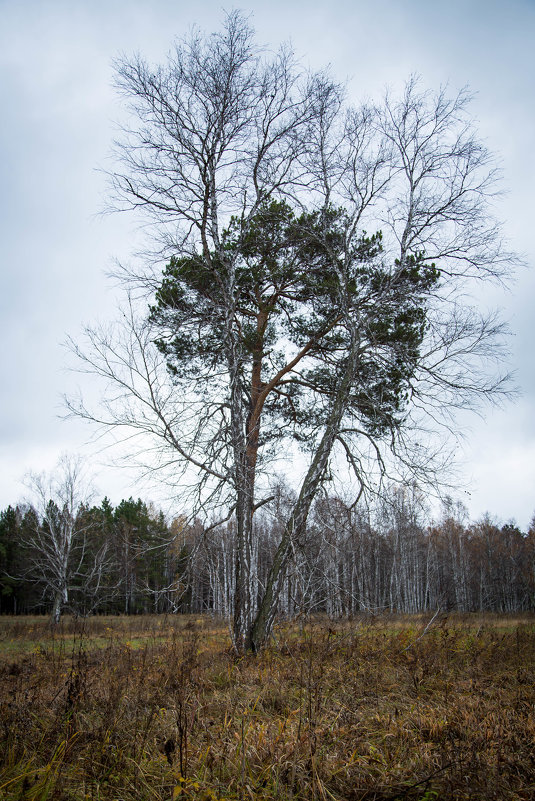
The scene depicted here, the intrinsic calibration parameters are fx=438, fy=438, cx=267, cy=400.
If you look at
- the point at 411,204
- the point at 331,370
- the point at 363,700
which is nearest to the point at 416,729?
the point at 363,700

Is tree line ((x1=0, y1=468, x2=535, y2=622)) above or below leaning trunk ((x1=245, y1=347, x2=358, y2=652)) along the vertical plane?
below

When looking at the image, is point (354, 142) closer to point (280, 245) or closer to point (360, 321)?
point (280, 245)

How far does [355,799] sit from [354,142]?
9.16 meters

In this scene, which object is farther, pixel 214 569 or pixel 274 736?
pixel 214 569

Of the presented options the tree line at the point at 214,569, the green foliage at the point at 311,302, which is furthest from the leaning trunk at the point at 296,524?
the tree line at the point at 214,569

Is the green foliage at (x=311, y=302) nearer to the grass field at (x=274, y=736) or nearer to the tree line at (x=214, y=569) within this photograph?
the grass field at (x=274, y=736)

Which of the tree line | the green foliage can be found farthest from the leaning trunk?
the tree line

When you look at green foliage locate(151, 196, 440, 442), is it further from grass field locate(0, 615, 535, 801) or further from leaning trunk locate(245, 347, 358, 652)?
grass field locate(0, 615, 535, 801)

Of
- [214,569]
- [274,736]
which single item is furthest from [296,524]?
[214,569]

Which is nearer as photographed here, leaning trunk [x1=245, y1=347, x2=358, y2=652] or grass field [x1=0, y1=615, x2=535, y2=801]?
grass field [x1=0, y1=615, x2=535, y2=801]


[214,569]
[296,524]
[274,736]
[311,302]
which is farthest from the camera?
[214,569]

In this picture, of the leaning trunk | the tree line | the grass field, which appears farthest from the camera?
the tree line

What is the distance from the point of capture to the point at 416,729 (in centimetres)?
313

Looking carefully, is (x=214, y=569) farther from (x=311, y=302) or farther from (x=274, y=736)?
(x=274, y=736)
